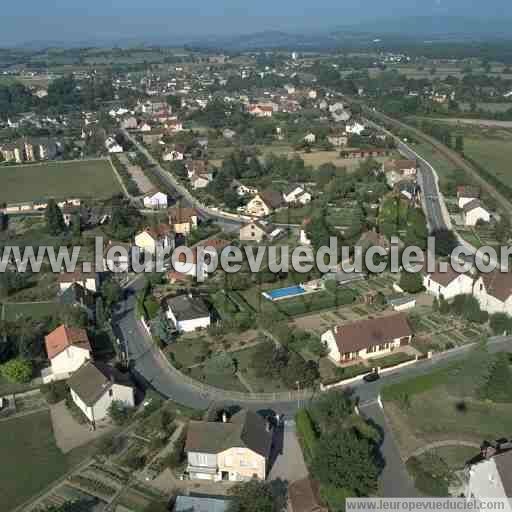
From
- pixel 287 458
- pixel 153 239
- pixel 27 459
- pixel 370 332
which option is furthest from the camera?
pixel 153 239

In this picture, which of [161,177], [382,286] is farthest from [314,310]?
[161,177]

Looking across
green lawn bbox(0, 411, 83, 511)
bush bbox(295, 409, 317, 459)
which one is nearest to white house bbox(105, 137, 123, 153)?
green lawn bbox(0, 411, 83, 511)

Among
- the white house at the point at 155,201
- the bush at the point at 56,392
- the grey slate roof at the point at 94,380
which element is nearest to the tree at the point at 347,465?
the grey slate roof at the point at 94,380

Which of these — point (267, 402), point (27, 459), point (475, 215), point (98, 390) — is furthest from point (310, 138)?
point (27, 459)

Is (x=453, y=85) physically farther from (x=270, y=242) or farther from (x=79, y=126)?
(x=270, y=242)

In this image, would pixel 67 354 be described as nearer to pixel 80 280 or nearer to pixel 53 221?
pixel 80 280

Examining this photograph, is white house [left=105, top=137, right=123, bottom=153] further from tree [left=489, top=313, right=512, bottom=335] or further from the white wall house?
the white wall house

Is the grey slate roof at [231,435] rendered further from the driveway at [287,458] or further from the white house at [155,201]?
the white house at [155,201]
